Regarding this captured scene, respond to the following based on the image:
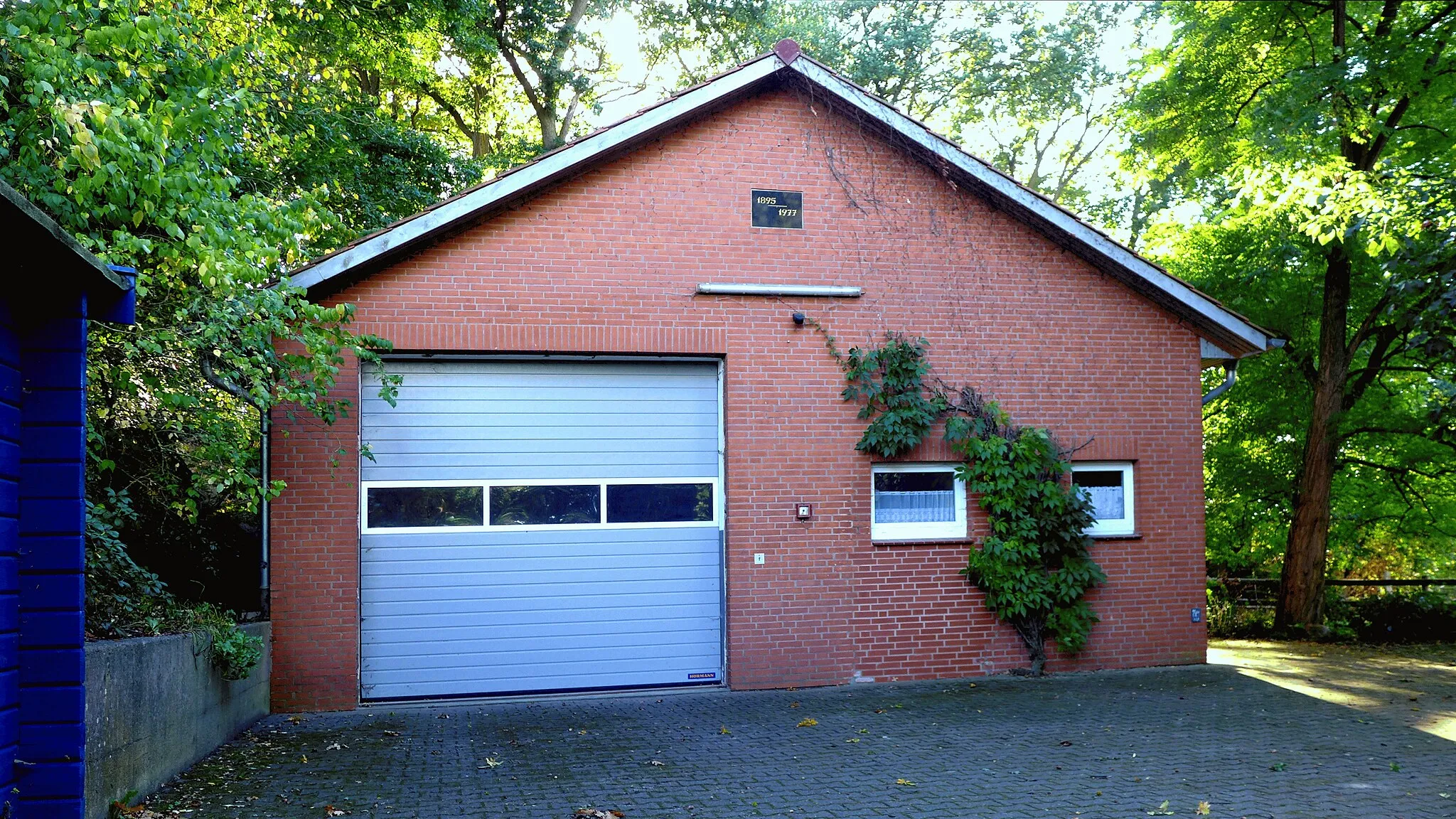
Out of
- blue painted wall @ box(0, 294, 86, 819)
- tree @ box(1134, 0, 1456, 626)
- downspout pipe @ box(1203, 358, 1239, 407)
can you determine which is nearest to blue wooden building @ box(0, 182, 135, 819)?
blue painted wall @ box(0, 294, 86, 819)

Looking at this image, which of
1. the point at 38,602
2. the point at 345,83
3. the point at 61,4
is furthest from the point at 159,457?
Answer: the point at 345,83

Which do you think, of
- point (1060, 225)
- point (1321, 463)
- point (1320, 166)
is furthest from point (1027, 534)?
point (1321, 463)

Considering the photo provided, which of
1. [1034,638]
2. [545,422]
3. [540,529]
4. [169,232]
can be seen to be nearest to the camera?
[169,232]

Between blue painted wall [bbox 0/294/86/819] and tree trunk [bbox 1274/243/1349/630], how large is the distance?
15238 mm

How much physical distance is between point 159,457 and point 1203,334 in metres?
10.7

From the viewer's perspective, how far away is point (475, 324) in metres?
10.6

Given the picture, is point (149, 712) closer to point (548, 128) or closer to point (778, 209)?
point (778, 209)

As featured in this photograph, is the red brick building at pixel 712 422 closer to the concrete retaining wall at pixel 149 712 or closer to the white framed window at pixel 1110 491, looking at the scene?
the white framed window at pixel 1110 491

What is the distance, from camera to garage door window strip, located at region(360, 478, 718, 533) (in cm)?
1052

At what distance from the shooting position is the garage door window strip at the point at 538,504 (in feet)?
34.5

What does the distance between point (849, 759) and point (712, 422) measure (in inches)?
163

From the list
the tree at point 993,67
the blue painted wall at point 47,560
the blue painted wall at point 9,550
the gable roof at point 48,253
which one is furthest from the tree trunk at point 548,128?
the blue painted wall at point 9,550

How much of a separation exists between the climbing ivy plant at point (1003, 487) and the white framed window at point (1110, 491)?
21.4 inches

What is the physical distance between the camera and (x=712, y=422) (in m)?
11.3
